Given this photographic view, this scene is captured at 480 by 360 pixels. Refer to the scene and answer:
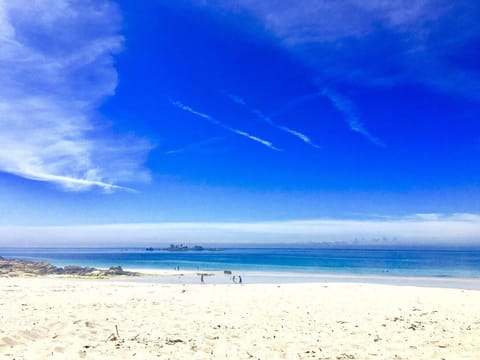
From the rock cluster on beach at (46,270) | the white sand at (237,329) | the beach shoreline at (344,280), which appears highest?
the white sand at (237,329)

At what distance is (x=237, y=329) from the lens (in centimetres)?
1220

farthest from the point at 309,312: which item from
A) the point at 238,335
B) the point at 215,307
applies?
the point at 238,335

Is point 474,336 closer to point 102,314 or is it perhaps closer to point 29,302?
point 102,314

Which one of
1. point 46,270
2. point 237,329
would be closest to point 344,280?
point 237,329

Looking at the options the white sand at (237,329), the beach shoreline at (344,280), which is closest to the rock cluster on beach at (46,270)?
the beach shoreline at (344,280)

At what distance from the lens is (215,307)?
1658 centimetres

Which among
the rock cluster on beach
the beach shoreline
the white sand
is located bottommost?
the beach shoreline

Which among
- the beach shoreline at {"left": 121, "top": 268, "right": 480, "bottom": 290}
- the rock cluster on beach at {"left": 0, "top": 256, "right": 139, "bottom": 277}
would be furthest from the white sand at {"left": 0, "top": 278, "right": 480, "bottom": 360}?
the rock cluster on beach at {"left": 0, "top": 256, "right": 139, "bottom": 277}

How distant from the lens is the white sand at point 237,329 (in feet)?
31.1

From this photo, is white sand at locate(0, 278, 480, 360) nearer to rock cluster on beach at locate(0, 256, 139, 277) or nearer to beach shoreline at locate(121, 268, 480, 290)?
beach shoreline at locate(121, 268, 480, 290)

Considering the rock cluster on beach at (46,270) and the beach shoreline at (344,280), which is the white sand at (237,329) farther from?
the rock cluster on beach at (46,270)

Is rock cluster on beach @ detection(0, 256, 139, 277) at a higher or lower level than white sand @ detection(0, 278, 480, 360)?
lower

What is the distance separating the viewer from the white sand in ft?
31.1

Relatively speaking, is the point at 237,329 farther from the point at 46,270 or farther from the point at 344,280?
the point at 46,270
